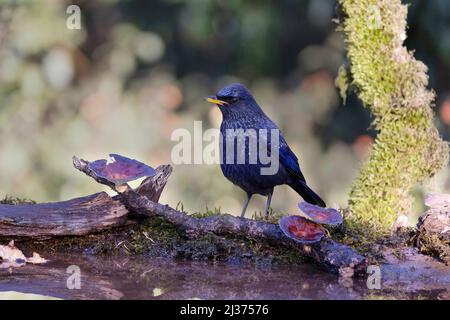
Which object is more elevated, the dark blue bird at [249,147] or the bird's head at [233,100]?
the bird's head at [233,100]

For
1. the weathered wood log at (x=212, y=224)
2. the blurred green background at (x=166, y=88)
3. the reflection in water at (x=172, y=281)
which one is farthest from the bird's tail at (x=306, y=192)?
the blurred green background at (x=166, y=88)

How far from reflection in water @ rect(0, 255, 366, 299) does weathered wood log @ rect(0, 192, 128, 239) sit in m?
0.21

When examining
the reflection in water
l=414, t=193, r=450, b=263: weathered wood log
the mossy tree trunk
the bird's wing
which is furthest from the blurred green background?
the reflection in water

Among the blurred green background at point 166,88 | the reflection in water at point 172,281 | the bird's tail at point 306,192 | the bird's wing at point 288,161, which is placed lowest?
the reflection in water at point 172,281

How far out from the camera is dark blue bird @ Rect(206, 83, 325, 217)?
20.4 ft

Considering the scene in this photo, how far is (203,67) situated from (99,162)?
4503 mm

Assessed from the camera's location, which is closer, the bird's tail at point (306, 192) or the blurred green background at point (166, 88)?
the bird's tail at point (306, 192)

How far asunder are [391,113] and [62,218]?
269 centimetres

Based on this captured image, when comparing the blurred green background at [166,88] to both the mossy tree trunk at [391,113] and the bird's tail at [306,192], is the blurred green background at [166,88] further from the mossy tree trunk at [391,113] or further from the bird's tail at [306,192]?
the bird's tail at [306,192]

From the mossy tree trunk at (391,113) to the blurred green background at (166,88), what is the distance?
1.76 meters

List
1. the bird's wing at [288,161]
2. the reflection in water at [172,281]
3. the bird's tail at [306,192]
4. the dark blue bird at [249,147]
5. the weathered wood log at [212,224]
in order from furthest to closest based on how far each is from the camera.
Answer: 1. the bird's tail at [306,192]
2. the bird's wing at [288,161]
3. the dark blue bird at [249,147]
4. the weathered wood log at [212,224]
5. the reflection in water at [172,281]

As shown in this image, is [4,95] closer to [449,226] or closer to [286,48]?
[286,48]

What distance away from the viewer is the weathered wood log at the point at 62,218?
5246mm
